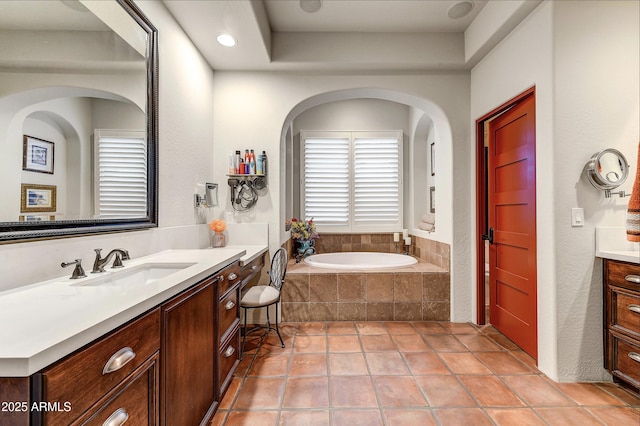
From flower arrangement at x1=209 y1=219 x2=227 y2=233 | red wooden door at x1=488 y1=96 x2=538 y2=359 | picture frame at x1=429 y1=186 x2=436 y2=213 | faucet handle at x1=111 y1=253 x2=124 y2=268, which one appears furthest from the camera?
picture frame at x1=429 y1=186 x2=436 y2=213

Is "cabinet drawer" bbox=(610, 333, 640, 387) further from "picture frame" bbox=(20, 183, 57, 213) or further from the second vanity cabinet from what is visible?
"picture frame" bbox=(20, 183, 57, 213)

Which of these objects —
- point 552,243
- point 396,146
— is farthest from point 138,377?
point 396,146

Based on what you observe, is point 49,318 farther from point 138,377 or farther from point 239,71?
point 239,71

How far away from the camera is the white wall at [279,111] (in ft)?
10.3

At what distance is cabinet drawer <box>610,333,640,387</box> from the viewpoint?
1.80 meters

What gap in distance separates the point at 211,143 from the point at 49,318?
8.30ft

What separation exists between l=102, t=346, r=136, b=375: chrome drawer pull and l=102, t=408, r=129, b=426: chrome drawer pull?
129 mm

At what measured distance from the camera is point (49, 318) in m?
0.82

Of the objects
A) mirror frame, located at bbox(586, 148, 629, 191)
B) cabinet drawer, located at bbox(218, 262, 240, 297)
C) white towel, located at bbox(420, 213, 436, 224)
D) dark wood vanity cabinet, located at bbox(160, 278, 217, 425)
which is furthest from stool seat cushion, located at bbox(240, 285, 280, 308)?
mirror frame, located at bbox(586, 148, 629, 191)

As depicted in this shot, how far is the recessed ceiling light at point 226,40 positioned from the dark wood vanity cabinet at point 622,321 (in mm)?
3220

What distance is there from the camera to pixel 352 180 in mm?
4539

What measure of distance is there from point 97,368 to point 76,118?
1185 mm

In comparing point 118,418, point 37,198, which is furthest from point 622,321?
point 37,198

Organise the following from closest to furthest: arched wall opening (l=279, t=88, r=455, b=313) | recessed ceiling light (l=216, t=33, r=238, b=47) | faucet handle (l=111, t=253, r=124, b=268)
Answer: faucet handle (l=111, t=253, r=124, b=268) < recessed ceiling light (l=216, t=33, r=238, b=47) < arched wall opening (l=279, t=88, r=455, b=313)
